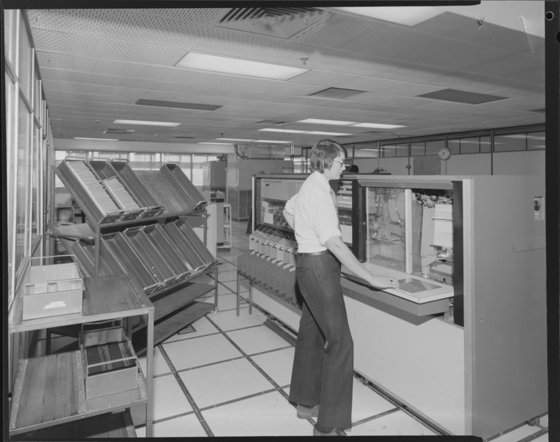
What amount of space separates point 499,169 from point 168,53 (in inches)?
390

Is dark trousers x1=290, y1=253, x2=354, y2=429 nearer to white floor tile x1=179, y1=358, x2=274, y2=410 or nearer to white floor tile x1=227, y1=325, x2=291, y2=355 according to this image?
white floor tile x1=179, y1=358, x2=274, y2=410

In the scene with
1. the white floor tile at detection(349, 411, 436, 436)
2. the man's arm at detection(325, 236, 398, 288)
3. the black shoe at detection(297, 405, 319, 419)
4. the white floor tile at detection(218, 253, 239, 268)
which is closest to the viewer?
the man's arm at detection(325, 236, 398, 288)

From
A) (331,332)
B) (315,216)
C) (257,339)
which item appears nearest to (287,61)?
(315,216)

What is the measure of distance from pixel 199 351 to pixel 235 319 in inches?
33.8

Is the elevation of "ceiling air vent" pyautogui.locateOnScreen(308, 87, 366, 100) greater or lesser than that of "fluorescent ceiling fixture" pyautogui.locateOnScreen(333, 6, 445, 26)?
greater

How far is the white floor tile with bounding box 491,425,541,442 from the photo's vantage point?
2.33 m

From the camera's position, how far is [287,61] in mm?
4598

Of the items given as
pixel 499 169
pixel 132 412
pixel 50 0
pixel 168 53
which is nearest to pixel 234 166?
pixel 499 169

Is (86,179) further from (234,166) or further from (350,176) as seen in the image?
(234,166)

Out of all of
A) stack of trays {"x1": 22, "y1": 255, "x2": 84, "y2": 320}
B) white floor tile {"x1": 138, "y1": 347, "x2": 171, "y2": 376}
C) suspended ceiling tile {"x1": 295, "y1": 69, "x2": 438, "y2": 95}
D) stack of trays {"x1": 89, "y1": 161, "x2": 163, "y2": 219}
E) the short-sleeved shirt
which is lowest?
white floor tile {"x1": 138, "y1": 347, "x2": 171, "y2": 376}

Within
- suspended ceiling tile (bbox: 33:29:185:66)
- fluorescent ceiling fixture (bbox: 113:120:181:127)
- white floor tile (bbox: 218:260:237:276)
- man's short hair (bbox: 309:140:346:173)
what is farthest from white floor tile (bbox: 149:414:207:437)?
fluorescent ceiling fixture (bbox: 113:120:181:127)

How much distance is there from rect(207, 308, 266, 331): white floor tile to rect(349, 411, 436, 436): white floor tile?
1.98 m

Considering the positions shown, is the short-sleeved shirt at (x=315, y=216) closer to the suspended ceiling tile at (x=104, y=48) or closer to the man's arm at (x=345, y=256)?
the man's arm at (x=345, y=256)

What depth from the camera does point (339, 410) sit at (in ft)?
7.85
